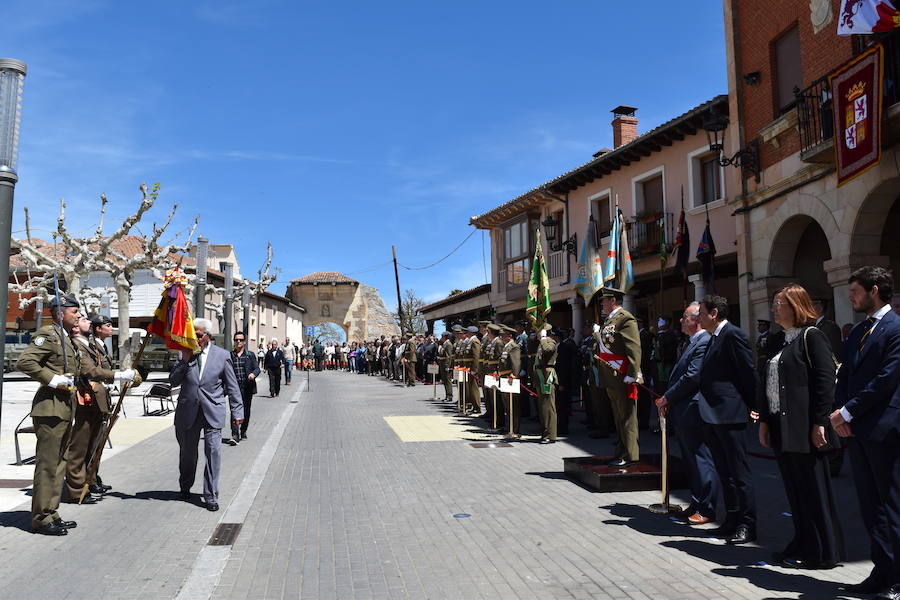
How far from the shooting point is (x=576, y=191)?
985 inches

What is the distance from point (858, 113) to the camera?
10.3m

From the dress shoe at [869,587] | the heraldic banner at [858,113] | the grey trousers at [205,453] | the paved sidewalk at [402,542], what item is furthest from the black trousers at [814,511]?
the heraldic banner at [858,113]

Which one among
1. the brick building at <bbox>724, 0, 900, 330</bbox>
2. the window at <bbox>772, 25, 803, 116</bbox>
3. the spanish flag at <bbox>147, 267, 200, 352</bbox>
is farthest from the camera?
the window at <bbox>772, 25, 803, 116</bbox>

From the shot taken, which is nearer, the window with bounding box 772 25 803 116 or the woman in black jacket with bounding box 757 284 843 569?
the woman in black jacket with bounding box 757 284 843 569

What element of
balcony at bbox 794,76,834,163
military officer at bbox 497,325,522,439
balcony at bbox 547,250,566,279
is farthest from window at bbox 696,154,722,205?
military officer at bbox 497,325,522,439

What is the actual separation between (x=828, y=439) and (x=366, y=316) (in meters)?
64.9

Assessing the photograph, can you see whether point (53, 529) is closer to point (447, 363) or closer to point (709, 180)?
point (447, 363)

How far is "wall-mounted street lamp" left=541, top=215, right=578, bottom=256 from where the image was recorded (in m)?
24.3

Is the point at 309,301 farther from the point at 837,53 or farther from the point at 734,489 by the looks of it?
the point at 734,489

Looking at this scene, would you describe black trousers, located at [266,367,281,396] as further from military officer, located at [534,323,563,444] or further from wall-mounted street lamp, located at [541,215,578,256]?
military officer, located at [534,323,563,444]

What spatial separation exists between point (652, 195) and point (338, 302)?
2002 inches

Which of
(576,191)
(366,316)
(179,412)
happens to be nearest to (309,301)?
(366,316)

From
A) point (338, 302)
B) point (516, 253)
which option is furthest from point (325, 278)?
point (516, 253)

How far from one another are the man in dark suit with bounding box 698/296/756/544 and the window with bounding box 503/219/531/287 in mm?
21759
